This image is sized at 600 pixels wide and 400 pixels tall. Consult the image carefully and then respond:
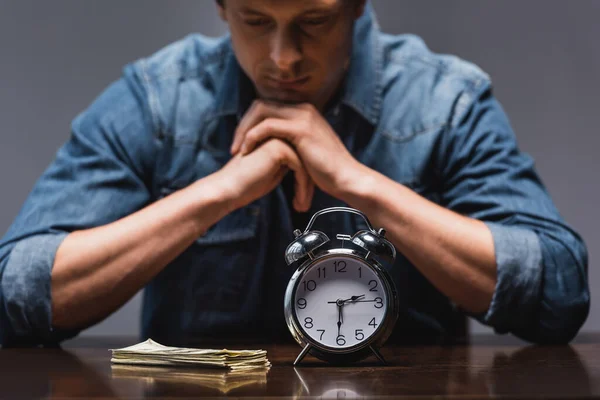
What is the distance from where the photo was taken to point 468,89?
204cm

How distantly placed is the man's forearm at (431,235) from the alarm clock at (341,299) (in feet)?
1.49

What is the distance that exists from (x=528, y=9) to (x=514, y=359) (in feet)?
6.07

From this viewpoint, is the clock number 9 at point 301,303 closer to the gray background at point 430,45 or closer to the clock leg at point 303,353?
the clock leg at point 303,353

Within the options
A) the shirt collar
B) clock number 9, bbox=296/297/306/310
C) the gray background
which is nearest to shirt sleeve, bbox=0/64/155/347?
the shirt collar

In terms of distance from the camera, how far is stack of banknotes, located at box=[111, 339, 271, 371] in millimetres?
1117

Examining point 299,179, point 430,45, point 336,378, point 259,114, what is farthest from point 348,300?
point 430,45

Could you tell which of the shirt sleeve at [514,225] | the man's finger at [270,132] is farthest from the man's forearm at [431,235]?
the man's finger at [270,132]

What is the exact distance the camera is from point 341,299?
120 centimetres

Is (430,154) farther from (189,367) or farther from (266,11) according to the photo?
(189,367)

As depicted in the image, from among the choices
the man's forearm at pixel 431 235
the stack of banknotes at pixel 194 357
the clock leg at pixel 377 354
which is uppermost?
the stack of banknotes at pixel 194 357

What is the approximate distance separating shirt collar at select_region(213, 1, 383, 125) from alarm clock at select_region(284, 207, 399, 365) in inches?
33.7

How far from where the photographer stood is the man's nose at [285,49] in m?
1.72

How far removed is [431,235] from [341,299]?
52 cm

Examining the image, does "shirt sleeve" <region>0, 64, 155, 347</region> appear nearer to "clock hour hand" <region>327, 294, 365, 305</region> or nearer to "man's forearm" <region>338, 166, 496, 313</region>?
"man's forearm" <region>338, 166, 496, 313</region>
